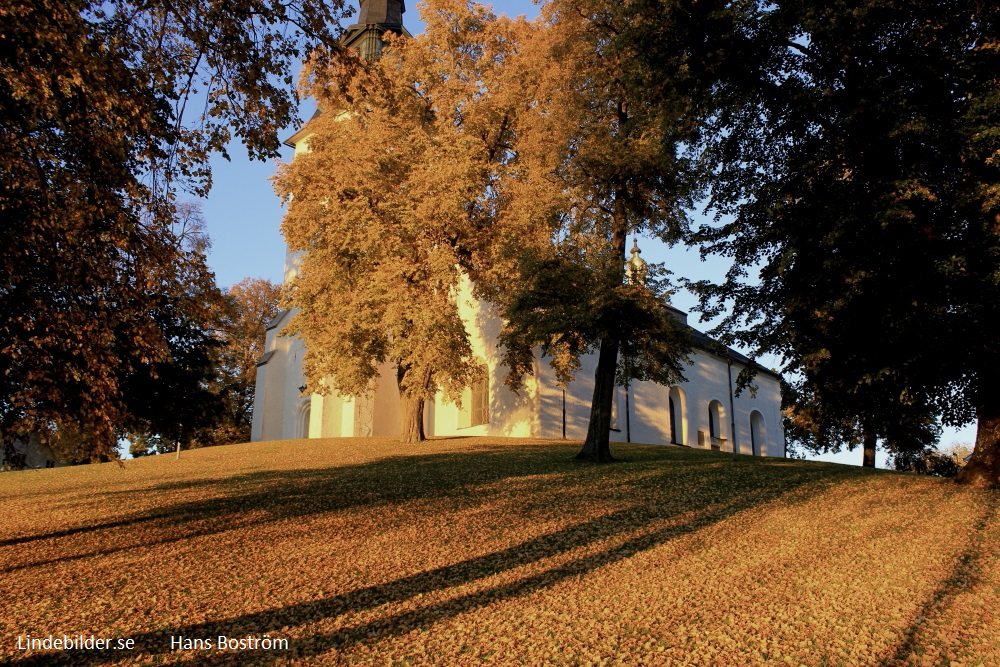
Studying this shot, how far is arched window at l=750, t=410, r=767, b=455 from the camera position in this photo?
44656mm

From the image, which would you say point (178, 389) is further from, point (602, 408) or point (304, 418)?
point (304, 418)

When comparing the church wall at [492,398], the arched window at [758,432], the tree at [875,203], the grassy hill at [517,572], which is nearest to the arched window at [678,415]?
the arched window at [758,432]

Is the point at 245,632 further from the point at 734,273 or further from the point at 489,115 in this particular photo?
the point at 489,115

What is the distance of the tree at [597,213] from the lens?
1744 centimetres

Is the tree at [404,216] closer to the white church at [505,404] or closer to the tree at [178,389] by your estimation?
the white church at [505,404]

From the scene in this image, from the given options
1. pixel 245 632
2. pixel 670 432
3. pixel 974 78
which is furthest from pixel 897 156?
pixel 670 432

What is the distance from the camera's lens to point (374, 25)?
43531 mm

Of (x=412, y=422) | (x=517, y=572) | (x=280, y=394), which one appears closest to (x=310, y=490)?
(x=517, y=572)

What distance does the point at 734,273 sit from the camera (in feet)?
49.4

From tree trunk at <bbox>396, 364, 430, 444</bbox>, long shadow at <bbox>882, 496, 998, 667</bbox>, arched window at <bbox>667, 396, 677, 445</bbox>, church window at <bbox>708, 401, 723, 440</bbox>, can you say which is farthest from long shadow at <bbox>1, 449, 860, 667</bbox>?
church window at <bbox>708, 401, 723, 440</bbox>

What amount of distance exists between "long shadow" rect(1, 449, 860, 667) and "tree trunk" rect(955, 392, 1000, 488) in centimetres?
385

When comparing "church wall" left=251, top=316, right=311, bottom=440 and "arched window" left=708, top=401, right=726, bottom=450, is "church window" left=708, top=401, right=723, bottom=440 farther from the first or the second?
"church wall" left=251, top=316, right=311, bottom=440

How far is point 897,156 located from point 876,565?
7.79 m

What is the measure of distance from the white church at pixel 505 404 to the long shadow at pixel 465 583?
12785 millimetres
